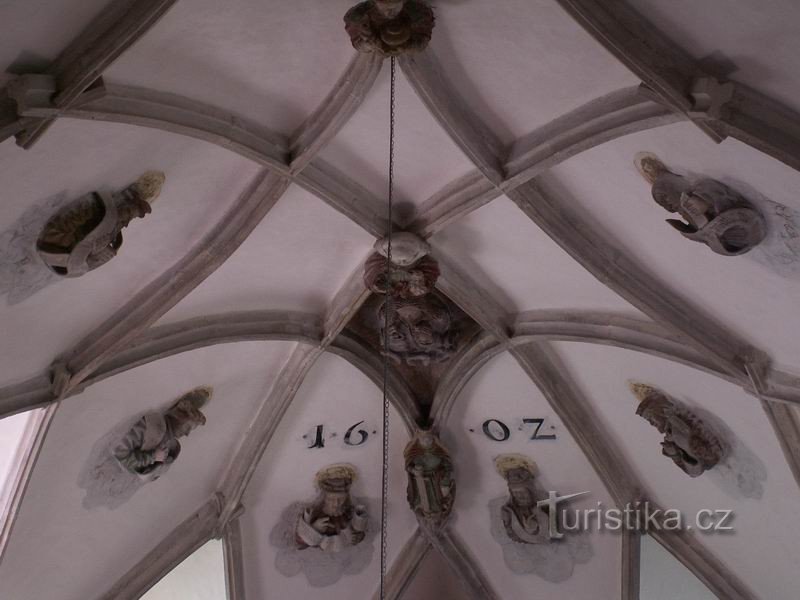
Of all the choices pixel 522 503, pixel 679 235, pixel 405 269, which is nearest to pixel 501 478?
pixel 522 503

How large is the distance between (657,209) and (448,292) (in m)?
2.86

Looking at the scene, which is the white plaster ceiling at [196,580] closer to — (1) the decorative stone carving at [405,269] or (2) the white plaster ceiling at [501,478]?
(2) the white plaster ceiling at [501,478]

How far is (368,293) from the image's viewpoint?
12641 millimetres

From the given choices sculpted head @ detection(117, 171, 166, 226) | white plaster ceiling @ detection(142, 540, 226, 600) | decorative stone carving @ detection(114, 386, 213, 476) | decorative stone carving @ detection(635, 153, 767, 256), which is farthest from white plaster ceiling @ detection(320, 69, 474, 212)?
white plaster ceiling @ detection(142, 540, 226, 600)

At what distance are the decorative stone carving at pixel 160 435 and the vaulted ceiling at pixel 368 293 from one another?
0.16 metres

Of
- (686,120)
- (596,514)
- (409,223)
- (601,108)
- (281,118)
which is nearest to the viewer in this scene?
(686,120)

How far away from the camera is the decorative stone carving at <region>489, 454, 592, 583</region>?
14.5 m

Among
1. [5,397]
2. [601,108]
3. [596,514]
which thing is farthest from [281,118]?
[596,514]

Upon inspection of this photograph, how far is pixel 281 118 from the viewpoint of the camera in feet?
35.9

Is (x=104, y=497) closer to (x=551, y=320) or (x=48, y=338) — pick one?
(x=48, y=338)

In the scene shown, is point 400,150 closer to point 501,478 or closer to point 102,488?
point 102,488

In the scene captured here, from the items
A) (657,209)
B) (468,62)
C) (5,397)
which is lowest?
(5,397)

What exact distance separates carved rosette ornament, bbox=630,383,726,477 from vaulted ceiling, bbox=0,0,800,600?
0.18 meters

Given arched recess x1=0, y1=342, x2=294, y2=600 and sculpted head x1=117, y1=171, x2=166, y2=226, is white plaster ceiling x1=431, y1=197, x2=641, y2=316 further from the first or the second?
sculpted head x1=117, y1=171, x2=166, y2=226
